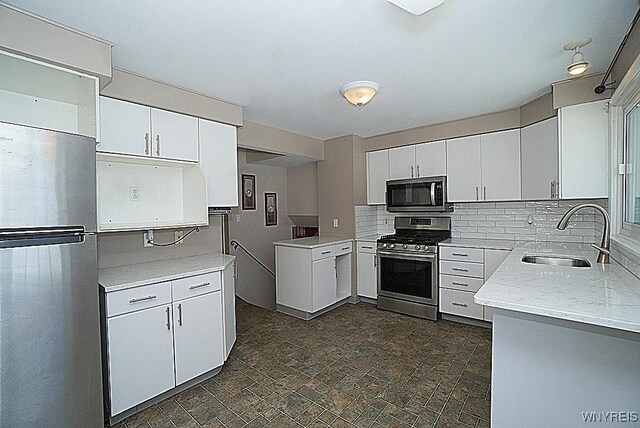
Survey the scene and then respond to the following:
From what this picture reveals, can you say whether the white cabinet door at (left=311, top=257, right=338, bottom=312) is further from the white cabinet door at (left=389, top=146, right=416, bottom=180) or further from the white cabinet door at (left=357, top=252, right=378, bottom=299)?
the white cabinet door at (left=389, top=146, right=416, bottom=180)

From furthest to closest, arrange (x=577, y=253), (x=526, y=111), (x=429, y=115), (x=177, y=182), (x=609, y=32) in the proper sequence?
1. (x=429, y=115)
2. (x=526, y=111)
3. (x=177, y=182)
4. (x=577, y=253)
5. (x=609, y=32)

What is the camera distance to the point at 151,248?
2.70m

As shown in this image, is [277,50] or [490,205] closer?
[277,50]

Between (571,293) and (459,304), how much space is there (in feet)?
7.56

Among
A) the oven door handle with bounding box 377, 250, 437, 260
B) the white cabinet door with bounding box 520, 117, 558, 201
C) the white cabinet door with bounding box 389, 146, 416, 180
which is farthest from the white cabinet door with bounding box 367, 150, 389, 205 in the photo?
the white cabinet door with bounding box 520, 117, 558, 201

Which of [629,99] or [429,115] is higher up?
[429,115]

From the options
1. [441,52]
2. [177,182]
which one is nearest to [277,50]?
[441,52]

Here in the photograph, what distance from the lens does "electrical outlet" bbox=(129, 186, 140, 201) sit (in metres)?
2.55

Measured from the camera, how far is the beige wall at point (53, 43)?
1.57m

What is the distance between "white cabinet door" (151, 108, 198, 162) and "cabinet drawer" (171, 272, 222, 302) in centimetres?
101

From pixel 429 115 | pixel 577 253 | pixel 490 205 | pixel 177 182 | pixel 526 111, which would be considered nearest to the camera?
pixel 577 253

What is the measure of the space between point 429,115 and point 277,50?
2116 mm

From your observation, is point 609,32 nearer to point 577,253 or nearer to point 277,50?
point 577,253

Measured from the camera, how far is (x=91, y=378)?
65.1 inches
